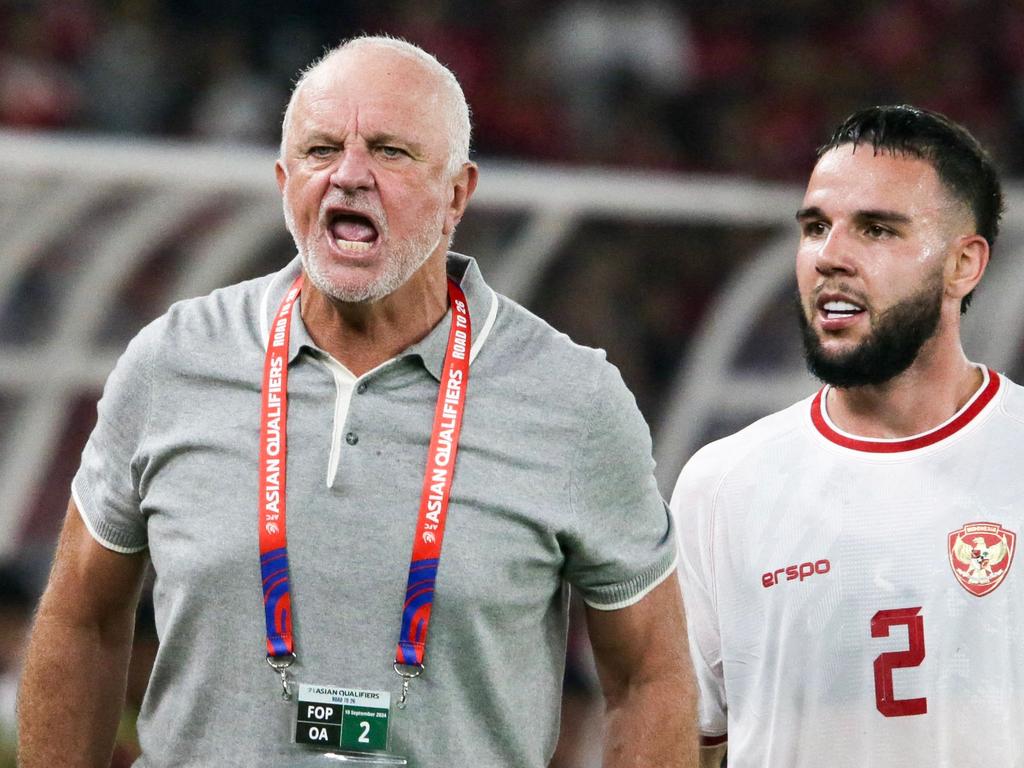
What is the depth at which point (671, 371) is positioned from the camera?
6.58 meters

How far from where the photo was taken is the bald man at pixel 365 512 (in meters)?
2.68

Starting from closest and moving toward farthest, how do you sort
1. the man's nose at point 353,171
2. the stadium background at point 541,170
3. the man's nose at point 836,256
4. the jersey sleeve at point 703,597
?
1. the man's nose at point 353,171
2. the man's nose at point 836,256
3. the jersey sleeve at point 703,597
4. the stadium background at point 541,170

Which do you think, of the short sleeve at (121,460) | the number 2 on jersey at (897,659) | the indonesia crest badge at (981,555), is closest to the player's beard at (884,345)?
the indonesia crest badge at (981,555)

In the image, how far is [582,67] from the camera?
28.2ft

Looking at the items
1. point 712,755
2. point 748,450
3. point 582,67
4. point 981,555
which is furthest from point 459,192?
point 582,67

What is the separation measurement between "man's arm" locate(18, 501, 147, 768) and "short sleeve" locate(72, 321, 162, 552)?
29mm

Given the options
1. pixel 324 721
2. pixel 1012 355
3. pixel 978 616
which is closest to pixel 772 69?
pixel 1012 355

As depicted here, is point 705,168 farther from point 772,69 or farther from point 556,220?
point 556,220

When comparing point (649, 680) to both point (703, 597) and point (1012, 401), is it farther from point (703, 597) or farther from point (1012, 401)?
point (1012, 401)

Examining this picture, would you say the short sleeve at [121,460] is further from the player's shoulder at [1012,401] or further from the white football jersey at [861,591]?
the player's shoulder at [1012,401]

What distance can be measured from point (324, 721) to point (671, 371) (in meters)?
4.08

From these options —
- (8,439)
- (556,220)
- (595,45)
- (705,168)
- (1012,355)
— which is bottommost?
(8,439)

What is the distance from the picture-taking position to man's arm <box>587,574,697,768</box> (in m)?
2.86

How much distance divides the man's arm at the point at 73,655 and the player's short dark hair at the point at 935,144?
152 cm
